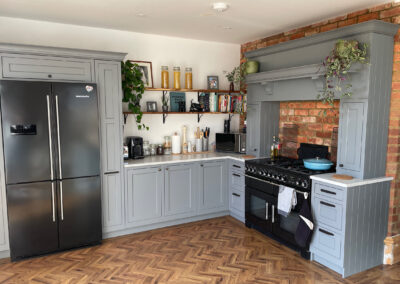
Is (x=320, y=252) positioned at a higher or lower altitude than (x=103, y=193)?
lower

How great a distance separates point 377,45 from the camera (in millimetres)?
2898

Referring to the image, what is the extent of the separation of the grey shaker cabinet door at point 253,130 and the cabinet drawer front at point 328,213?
1.39 meters

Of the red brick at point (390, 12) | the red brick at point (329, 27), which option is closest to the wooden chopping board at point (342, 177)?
the red brick at point (390, 12)

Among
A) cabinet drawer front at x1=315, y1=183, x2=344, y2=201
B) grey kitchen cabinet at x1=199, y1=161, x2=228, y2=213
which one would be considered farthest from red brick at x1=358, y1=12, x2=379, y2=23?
grey kitchen cabinet at x1=199, y1=161, x2=228, y2=213

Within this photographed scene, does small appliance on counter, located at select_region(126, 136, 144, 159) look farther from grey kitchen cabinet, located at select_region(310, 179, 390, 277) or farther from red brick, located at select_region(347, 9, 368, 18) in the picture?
red brick, located at select_region(347, 9, 368, 18)

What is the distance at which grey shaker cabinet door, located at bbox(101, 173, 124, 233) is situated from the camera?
370cm

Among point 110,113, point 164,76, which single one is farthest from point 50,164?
point 164,76

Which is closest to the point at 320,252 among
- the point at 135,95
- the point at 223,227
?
the point at 223,227

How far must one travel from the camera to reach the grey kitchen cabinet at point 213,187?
4.30 meters

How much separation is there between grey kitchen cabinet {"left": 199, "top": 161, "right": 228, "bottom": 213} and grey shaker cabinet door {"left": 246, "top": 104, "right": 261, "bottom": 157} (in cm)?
45

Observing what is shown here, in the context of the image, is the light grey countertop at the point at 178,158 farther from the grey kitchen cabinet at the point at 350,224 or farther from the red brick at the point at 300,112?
the grey kitchen cabinet at the point at 350,224

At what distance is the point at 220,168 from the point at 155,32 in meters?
2.10

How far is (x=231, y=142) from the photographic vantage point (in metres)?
4.68

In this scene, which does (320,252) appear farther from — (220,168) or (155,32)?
(155,32)
